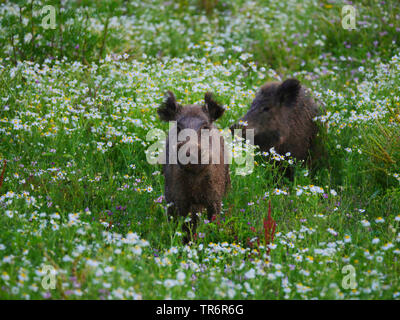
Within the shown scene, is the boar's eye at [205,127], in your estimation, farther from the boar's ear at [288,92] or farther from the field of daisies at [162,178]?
the boar's ear at [288,92]

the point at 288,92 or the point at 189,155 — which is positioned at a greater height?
the point at 288,92

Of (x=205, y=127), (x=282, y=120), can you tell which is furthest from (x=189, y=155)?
(x=282, y=120)

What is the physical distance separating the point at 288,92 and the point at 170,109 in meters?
2.05

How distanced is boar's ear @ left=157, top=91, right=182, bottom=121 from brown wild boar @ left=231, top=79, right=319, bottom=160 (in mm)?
1346

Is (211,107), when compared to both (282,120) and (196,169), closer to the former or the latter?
(196,169)

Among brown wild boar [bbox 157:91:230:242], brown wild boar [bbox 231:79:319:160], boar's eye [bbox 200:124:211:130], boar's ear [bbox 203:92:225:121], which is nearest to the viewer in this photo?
brown wild boar [bbox 157:91:230:242]

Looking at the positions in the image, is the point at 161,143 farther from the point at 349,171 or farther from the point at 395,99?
the point at 395,99

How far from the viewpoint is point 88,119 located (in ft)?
22.9

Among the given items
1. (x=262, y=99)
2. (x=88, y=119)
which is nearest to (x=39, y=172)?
(x=88, y=119)

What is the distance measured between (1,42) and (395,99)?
6.20 metres

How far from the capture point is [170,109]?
577 cm

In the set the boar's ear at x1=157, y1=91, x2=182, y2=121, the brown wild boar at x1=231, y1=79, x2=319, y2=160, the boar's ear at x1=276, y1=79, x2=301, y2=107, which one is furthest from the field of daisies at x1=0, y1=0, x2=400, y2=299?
the boar's ear at x1=157, y1=91, x2=182, y2=121

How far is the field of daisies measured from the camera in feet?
13.2

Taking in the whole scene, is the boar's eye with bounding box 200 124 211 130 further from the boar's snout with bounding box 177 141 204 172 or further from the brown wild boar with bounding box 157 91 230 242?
the boar's snout with bounding box 177 141 204 172
